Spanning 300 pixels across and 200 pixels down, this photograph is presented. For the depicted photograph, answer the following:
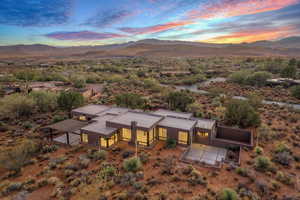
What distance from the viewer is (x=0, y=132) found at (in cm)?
2055

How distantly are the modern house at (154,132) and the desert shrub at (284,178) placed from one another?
13.8 ft

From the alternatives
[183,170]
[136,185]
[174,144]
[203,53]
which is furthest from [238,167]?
[203,53]

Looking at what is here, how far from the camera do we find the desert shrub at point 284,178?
481 inches

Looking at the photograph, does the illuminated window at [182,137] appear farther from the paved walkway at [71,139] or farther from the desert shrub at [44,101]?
the desert shrub at [44,101]

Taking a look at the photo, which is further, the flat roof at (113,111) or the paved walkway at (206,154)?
the flat roof at (113,111)

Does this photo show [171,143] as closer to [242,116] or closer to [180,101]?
[242,116]

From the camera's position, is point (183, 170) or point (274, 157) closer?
point (183, 170)

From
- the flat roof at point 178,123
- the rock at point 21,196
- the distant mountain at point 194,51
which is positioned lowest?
the rock at point 21,196

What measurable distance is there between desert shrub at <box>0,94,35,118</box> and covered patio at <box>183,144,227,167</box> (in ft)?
72.2

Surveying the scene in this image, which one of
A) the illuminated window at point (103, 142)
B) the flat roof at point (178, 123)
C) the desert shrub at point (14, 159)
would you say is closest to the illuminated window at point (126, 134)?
the illuminated window at point (103, 142)

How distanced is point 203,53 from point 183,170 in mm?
162156

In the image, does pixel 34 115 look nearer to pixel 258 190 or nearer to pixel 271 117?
pixel 258 190

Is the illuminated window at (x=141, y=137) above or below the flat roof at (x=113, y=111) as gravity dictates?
below

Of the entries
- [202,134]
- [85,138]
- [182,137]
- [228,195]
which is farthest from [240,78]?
[228,195]
